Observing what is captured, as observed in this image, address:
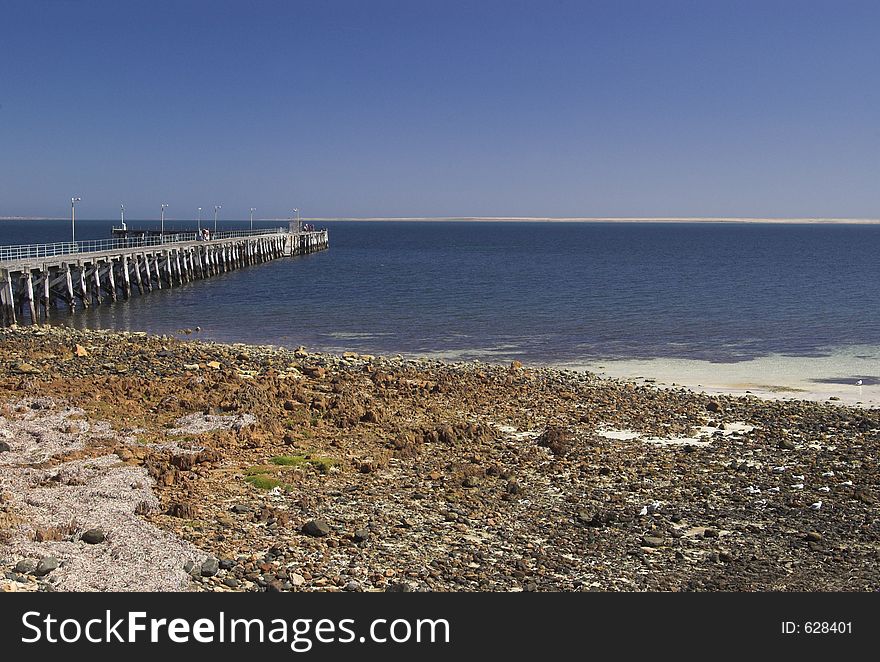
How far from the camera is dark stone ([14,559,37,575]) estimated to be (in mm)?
9930

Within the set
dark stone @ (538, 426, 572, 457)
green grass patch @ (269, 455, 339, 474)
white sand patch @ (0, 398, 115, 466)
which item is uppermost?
white sand patch @ (0, 398, 115, 466)

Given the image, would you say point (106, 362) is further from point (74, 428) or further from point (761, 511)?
point (761, 511)

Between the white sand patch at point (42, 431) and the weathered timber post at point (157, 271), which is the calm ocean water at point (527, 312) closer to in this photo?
the weathered timber post at point (157, 271)

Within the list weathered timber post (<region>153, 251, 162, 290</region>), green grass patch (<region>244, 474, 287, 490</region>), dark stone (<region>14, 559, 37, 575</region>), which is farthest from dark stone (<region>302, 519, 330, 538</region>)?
weathered timber post (<region>153, 251, 162, 290</region>)

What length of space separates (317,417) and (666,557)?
866 cm

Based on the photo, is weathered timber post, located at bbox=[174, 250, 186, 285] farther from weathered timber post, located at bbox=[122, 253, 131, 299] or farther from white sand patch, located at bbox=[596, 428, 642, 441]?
white sand patch, located at bbox=[596, 428, 642, 441]

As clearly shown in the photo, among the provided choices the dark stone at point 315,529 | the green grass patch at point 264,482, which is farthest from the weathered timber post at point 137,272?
the dark stone at point 315,529

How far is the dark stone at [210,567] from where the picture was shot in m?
10.2

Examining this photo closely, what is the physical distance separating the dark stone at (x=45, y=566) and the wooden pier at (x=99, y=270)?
2916cm

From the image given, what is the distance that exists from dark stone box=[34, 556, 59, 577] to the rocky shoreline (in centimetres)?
12
